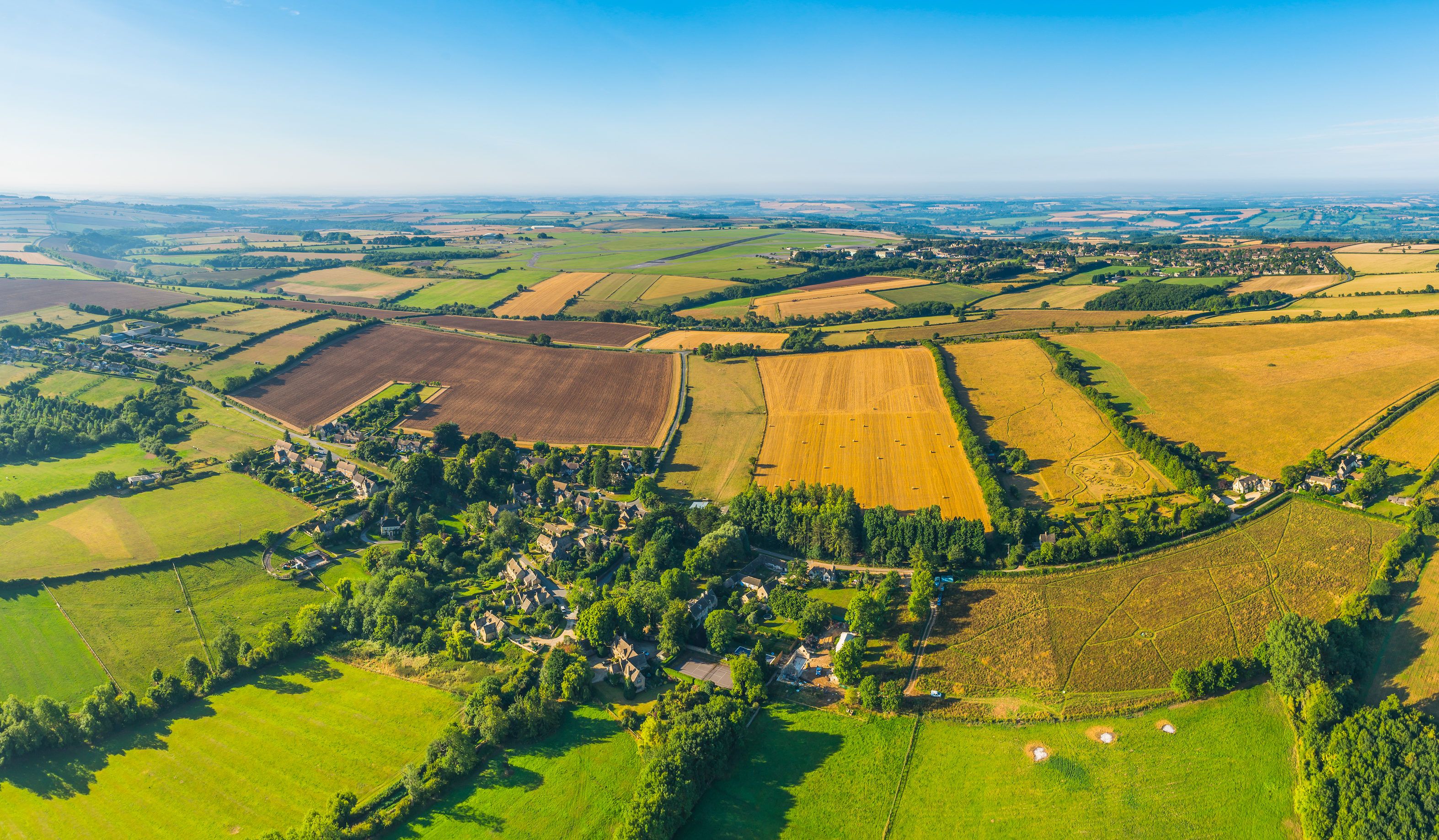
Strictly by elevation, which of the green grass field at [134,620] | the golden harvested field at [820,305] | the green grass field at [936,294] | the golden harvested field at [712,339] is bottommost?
the green grass field at [134,620]

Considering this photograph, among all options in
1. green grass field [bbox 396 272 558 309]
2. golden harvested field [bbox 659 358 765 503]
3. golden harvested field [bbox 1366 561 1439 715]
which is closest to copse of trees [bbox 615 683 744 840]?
golden harvested field [bbox 659 358 765 503]

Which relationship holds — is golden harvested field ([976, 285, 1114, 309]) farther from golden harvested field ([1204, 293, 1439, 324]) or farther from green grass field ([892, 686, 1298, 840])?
green grass field ([892, 686, 1298, 840])

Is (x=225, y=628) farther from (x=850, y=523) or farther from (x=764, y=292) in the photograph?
(x=764, y=292)

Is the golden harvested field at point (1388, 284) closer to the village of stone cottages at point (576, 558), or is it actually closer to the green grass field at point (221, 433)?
the village of stone cottages at point (576, 558)

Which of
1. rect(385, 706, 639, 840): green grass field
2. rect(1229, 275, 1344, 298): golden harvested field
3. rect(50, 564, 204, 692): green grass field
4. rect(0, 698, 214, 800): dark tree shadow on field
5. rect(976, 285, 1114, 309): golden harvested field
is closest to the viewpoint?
rect(385, 706, 639, 840): green grass field

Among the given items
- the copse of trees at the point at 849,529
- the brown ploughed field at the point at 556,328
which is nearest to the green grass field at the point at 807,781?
the copse of trees at the point at 849,529

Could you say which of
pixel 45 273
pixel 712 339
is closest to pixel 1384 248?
pixel 712 339

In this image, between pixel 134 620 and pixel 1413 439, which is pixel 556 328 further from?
pixel 1413 439
